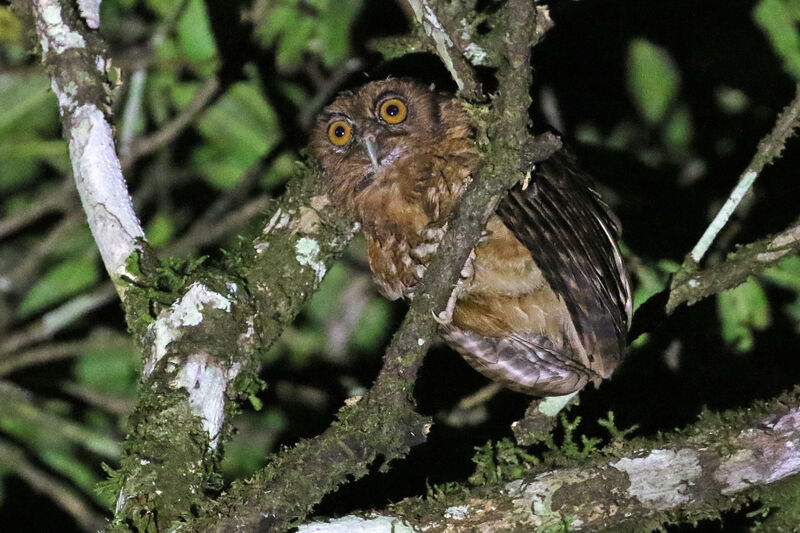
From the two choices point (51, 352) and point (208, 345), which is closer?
point (208, 345)

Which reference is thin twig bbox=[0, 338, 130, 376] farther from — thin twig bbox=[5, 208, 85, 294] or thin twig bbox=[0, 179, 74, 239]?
thin twig bbox=[0, 179, 74, 239]

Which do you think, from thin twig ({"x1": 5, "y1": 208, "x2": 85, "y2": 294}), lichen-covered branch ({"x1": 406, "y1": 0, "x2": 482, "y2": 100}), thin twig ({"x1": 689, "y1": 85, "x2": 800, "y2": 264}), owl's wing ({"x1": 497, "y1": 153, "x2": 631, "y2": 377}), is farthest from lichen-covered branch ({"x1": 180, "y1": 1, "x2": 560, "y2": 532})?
thin twig ({"x1": 5, "y1": 208, "x2": 85, "y2": 294})

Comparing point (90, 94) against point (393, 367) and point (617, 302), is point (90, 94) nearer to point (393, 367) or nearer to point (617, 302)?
point (393, 367)

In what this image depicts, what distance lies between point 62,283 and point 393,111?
6.93 ft

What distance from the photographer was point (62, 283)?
14.6 feet

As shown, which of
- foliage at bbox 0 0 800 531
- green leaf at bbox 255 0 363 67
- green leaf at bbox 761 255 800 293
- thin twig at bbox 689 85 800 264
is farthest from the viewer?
foliage at bbox 0 0 800 531

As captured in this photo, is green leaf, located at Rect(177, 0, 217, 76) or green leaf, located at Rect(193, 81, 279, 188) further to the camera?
green leaf, located at Rect(193, 81, 279, 188)

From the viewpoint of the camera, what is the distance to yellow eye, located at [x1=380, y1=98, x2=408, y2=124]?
325 centimetres

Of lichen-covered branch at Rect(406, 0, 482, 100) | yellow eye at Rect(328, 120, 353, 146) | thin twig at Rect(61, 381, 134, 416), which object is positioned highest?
thin twig at Rect(61, 381, 134, 416)

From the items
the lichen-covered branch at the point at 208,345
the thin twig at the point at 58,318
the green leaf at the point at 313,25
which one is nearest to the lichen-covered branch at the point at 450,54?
the lichen-covered branch at the point at 208,345

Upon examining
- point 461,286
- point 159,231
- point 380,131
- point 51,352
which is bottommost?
point 461,286

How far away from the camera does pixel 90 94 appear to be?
9.76ft

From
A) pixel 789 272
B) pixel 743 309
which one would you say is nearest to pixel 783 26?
pixel 789 272

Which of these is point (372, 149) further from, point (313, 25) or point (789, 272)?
point (789, 272)
